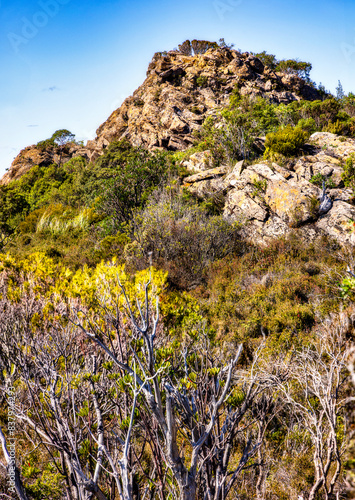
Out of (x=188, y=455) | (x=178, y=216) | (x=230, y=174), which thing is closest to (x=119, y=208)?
(x=178, y=216)

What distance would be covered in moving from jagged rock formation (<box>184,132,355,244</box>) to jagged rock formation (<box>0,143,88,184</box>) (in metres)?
25.6

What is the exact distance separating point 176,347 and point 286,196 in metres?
8.50

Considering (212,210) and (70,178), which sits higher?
(70,178)

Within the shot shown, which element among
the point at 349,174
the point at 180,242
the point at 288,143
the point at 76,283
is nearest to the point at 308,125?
the point at 288,143

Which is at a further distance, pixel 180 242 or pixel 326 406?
pixel 180 242

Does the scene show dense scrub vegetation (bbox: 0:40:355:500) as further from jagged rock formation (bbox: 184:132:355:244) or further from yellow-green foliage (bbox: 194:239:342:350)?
jagged rock formation (bbox: 184:132:355:244)

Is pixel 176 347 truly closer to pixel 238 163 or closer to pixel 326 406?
pixel 326 406

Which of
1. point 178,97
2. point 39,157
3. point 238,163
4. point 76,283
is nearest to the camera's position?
point 76,283

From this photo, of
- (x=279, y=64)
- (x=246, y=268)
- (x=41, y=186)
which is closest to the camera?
(x=246, y=268)

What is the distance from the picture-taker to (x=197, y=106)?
25.9 meters

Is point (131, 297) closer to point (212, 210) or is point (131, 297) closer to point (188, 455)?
point (188, 455)

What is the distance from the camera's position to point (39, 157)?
31375 mm

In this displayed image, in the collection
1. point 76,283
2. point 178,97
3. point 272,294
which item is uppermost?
point 178,97

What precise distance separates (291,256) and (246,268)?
1.50 metres
